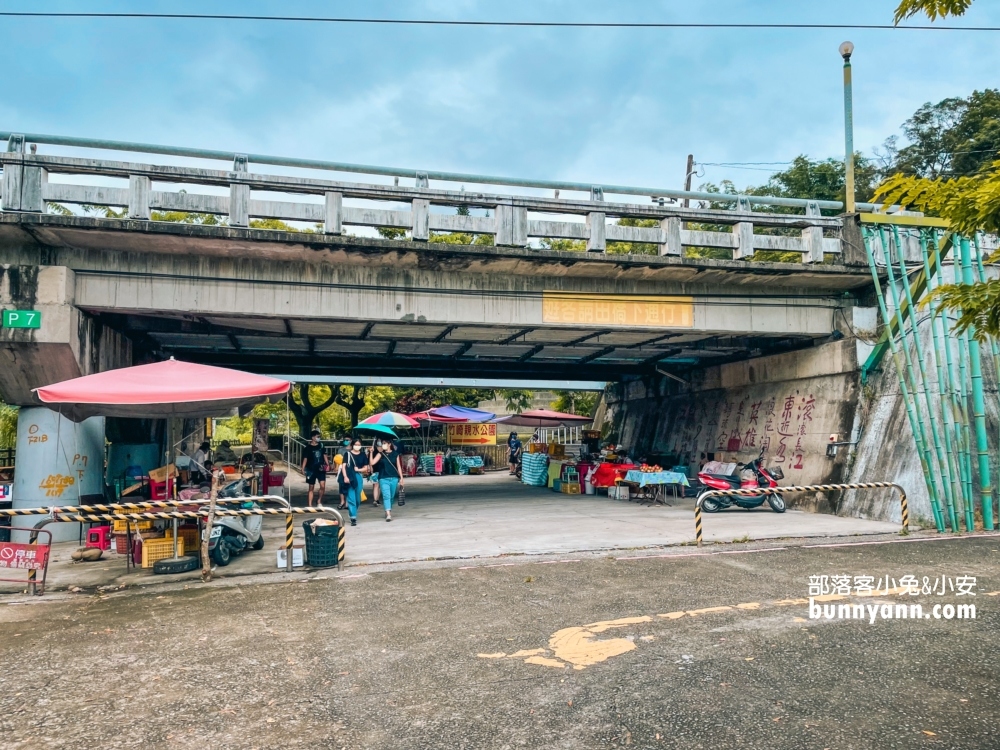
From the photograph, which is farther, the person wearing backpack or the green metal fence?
the person wearing backpack

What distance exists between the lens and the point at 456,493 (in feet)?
68.2

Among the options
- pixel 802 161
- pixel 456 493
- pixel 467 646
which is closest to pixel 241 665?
pixel 467 646

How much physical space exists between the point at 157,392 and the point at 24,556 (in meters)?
2.41

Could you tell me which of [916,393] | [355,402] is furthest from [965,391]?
[355,402]

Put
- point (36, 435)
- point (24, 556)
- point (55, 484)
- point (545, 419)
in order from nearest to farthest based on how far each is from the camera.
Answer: point (24, 556) < point (55, 484) < point (36, 435) < point (545, 419)

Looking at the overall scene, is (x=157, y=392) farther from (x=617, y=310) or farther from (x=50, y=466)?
(x=617, y=310)

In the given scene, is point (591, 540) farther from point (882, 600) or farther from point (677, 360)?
point (677, 360)

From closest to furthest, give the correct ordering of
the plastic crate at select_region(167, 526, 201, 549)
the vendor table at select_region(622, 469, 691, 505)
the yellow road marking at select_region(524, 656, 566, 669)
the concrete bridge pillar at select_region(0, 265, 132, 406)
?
the yellow road marking at select_region(524, 656, 566, 669), the plastic crate at select_region(167, 526, 201, 549), the concrete bridge pillar at select_region(0, 265, 132, 406), the vendor table at select_region(622, 469, 691, 505)

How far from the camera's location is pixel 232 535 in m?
9.82

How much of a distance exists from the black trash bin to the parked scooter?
1263 mm

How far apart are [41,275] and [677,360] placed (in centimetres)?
1637

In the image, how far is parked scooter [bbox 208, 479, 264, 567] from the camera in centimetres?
931

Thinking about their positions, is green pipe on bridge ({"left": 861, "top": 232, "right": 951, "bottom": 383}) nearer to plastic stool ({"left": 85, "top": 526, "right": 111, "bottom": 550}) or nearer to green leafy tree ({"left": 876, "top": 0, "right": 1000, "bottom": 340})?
green leafy tree ({"left": 876, "top": 0, "right": 1000, "bottom": 340})

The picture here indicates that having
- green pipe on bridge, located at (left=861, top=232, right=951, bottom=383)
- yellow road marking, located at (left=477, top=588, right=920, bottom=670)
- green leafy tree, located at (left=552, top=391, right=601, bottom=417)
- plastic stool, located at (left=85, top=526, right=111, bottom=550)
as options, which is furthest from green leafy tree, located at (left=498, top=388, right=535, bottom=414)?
yellow road marking, located at (left=477, top=588, right=920, bottom=670)
